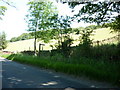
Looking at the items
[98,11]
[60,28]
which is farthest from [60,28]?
[98,11]

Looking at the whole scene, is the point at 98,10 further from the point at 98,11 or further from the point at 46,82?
the point at 46,82

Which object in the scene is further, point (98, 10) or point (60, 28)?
point (60, 28)

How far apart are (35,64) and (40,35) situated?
13.4m

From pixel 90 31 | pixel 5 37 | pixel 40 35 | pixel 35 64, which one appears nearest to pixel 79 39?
pixel 90 31

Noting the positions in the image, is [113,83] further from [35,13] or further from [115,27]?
[35,13]

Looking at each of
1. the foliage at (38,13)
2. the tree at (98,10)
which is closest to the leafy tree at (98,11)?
the tree at (98,10)

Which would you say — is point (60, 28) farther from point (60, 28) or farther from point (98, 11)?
point (98, 11)

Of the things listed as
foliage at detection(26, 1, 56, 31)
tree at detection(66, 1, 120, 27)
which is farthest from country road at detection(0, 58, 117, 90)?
foliage at detection(26, 1, 56, 31)

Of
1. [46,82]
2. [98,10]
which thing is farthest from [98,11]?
[46,82]

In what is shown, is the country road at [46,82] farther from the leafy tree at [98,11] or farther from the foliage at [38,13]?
the foliage at [38,13]

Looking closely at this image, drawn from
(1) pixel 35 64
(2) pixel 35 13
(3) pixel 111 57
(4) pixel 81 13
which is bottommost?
(1) pixel 35 64

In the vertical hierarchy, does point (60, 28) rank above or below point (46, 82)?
above

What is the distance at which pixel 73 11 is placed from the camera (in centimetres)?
1148

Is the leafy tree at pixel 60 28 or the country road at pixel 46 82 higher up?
the leafy tree at pixel 60 28
